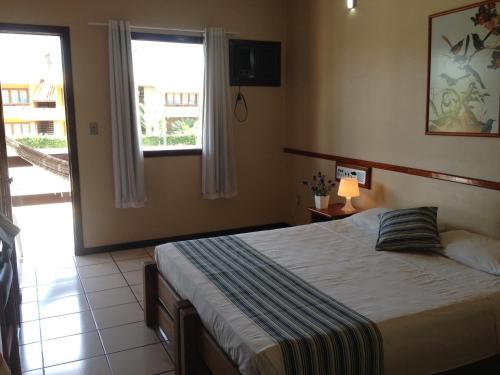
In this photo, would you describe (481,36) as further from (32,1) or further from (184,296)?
(32,1)

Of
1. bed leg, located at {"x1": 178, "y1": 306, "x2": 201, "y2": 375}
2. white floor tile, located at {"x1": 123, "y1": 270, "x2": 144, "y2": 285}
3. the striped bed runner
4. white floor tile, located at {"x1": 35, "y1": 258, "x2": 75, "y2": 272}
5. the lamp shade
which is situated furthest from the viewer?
white floor tile, located at {"x1": 35, "y1": 258, "x2": 75, "y2": 272}

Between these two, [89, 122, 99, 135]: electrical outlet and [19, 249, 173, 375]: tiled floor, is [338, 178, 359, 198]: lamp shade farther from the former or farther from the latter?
[89, 122, 99, 135]: electrical outlet

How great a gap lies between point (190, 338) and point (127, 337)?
0.92 m

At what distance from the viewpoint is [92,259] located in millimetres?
4434

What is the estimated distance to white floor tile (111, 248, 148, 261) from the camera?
4484 mm

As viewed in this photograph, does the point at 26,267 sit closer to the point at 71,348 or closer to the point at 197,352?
the point at 71,348

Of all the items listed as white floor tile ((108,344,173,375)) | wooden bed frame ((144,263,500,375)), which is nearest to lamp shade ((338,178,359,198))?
wooden bed frame ((144,263,500,375))

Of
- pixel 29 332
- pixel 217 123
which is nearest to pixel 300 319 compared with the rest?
pixel 29 332

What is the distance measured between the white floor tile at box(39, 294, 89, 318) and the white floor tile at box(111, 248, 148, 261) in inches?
35.5

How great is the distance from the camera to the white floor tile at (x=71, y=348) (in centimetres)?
272

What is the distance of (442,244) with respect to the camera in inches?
113

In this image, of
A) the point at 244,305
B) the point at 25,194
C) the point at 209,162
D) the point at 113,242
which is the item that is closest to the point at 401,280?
the point at 244,305

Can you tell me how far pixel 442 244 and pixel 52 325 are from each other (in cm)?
260

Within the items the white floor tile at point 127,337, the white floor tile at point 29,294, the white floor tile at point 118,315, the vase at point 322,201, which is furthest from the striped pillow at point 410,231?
the white floor tile at point 29,294
